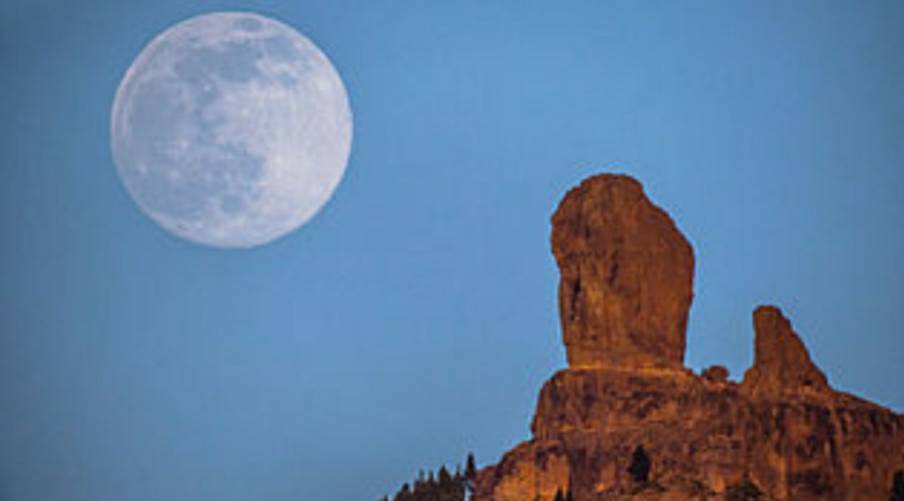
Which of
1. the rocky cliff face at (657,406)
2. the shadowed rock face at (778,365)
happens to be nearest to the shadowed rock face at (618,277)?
the rocky cliff face at (657,406)

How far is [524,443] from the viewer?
349ft

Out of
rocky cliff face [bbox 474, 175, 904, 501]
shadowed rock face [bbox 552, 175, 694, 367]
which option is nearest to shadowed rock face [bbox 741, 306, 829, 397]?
rocky cliff face [bbox 474, 175, 904, 501]

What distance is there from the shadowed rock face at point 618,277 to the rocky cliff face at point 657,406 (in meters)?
0.10

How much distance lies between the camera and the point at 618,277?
112750mm

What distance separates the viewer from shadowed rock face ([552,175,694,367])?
4375 inches

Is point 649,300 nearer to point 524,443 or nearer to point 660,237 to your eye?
point 660,237

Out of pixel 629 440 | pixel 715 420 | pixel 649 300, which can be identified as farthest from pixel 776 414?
pixel 649 300

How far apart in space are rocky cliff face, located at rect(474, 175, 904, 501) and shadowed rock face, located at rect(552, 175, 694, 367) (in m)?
0.10

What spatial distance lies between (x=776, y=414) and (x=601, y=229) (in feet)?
72.9

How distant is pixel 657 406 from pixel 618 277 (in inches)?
534

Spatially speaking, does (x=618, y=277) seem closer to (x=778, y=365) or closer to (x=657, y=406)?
(x=657, y=406)

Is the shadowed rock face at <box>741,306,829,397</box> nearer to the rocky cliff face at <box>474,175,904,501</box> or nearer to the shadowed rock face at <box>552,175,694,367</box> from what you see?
the rocky cliff face at <box>474,175,904,501</box>

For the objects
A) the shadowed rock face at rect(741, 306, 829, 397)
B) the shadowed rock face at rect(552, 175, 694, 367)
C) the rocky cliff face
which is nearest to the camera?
the rocky cliff face

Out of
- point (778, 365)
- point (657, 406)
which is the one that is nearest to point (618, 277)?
point (657, 406)
